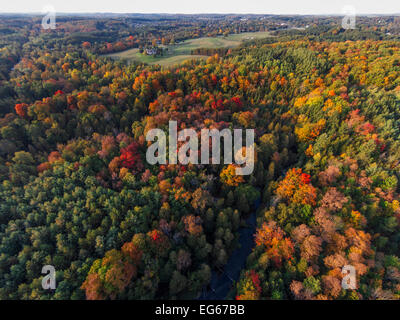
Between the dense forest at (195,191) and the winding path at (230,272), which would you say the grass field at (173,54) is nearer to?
the dense forest at (195,191)

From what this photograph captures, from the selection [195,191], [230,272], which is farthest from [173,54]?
[230,272]

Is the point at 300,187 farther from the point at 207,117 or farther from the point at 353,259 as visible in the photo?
the point at 207,117

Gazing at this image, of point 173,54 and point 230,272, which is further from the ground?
point 173,54

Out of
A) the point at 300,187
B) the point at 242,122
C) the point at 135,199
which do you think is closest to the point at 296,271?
the point at 300,187

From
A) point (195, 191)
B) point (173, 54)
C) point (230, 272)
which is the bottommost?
point (230, 272)

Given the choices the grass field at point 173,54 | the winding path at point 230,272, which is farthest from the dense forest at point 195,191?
the grass field at point 173,54

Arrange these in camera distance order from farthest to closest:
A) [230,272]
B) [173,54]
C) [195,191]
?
[173,54]
[195,191]
[230,272]

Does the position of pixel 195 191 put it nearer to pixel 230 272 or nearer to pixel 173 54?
pixel 230 272

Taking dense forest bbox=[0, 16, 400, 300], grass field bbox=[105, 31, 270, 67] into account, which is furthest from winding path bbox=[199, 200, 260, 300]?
grass field bbox=[105, 31, 270, 67]

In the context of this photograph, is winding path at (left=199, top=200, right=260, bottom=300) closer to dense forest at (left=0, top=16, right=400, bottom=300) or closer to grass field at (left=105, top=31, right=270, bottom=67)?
dense forest at (left=0, top=16, right=400, bottom=300)
